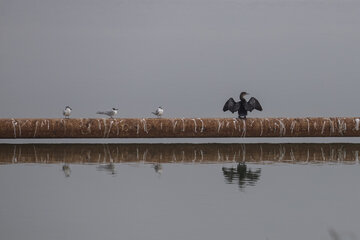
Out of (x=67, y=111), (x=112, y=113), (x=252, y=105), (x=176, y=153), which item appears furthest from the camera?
(x=252, y=105)

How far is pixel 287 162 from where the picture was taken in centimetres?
2025

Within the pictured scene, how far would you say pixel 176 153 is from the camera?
73.7 ft

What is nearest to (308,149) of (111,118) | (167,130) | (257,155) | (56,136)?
(257,155)

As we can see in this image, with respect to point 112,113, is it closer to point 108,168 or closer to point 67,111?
point 67,111

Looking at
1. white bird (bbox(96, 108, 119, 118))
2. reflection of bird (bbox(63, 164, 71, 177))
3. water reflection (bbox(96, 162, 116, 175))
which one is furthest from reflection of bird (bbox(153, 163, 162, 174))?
white bird (bbox(96, 108, 119, 118))

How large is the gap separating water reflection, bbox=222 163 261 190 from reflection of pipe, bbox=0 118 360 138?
24.4 feet

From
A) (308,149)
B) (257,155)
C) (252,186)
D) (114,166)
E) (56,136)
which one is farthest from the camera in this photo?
(56,136)

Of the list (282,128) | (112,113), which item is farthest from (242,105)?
(112,113)

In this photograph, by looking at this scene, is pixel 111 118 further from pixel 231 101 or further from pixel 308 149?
pixel 308 149

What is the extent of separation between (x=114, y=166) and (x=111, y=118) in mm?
7901

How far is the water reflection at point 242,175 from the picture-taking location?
1600 centimetres

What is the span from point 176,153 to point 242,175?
5.48 m

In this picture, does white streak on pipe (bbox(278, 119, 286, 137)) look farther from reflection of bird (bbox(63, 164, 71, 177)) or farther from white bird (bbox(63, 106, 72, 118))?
reflection of bird (bbox(63, 164, 71, 177))

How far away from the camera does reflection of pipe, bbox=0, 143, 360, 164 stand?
2070cm
